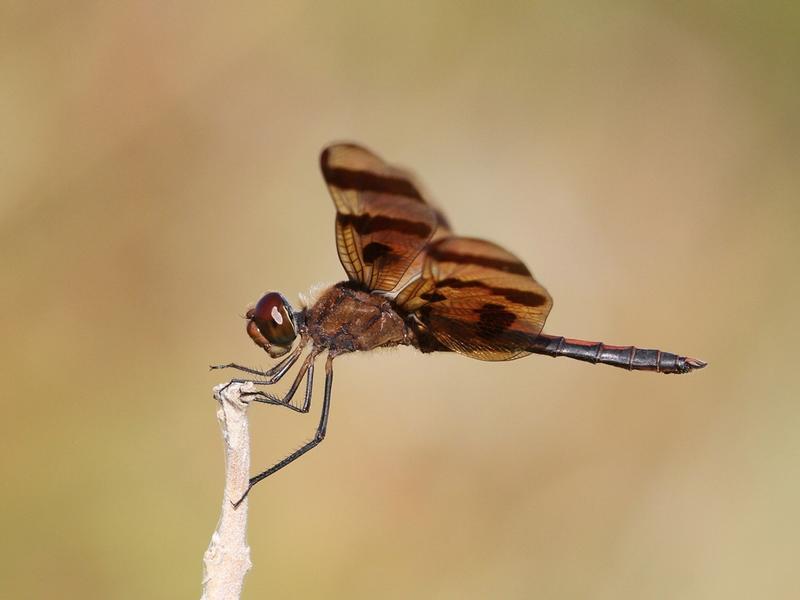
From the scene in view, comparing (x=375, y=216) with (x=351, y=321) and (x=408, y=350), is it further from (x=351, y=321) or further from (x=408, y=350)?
(x=408, y=350)

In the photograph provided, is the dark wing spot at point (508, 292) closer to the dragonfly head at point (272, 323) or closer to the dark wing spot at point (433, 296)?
the dark wing spot at point (433, 296)

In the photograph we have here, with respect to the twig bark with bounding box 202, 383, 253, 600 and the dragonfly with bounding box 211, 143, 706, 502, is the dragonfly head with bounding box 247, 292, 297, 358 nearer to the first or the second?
the dragonfly with bounding box 211, 143, 706, 502

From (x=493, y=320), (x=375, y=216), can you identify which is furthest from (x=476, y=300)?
(x=375, y=216)

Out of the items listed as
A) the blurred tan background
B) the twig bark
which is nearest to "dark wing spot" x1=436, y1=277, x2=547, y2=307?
the twig bark

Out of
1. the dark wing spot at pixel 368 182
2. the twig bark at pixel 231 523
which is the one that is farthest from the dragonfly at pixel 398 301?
the twig bark at pixel 231 523

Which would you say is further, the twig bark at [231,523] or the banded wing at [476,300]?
the banded wing at [476,300]

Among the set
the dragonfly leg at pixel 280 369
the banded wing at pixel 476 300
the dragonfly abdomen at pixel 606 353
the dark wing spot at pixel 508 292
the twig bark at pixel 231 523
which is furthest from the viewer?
the dragonfly abdomen at pixel 606 353

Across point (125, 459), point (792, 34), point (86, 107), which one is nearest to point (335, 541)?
point (125, 459)

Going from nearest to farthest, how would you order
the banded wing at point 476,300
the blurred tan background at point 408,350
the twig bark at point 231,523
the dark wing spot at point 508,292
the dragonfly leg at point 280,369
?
1. the twig bark at point 231,523
2. the banded wing at point 476,300
3. the dark wing spot at point 508,292
4. the dragonfly leg at point 280,369
5. the blurred tan background at point 408,350

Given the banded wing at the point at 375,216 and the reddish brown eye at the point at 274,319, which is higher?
the banded wing at the point at 375,216
